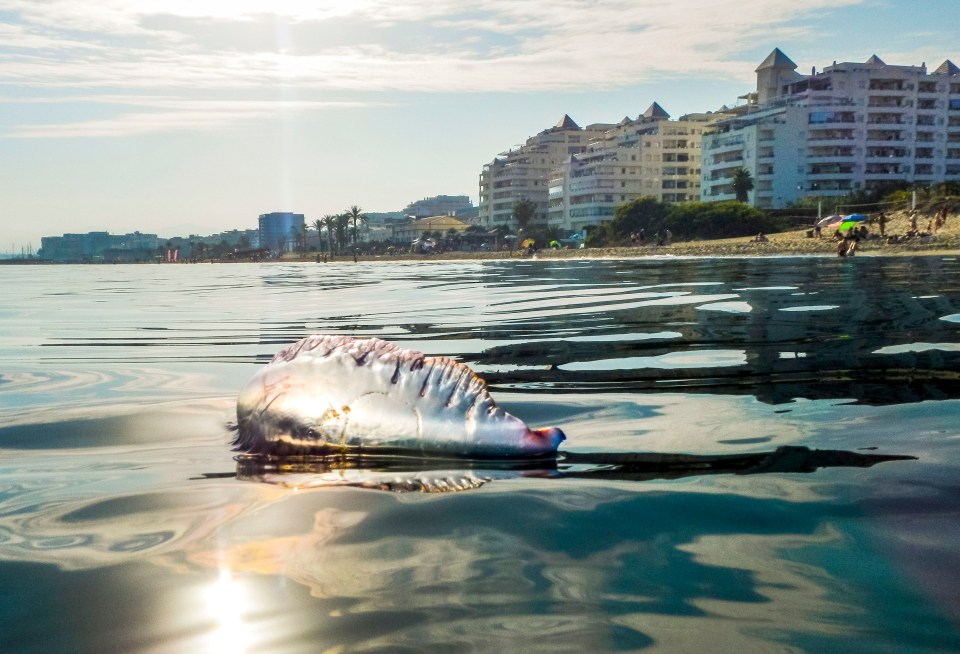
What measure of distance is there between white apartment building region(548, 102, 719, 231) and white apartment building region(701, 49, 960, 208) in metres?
20.1

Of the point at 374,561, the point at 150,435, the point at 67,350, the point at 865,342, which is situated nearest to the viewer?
the point at 374,561

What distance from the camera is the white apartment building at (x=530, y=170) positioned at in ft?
479

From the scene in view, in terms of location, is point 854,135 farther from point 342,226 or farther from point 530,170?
point 342,226

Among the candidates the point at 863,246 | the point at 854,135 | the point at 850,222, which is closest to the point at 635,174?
the point at 854,135

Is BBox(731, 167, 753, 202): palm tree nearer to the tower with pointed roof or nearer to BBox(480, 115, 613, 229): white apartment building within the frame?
the tower with pointed roof

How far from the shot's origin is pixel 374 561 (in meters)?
2.17

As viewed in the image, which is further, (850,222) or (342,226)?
(342,226)

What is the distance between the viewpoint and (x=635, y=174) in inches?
4636

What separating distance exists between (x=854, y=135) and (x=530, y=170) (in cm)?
6298

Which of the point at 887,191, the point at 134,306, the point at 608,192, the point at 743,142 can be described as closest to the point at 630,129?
the point at 608,192

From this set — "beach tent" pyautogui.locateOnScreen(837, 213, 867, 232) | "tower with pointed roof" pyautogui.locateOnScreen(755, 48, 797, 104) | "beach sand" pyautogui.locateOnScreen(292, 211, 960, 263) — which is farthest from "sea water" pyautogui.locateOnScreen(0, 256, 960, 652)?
"tower with pointed roof" pyautogui.locateOnScreen(755, 48, 797, 104)

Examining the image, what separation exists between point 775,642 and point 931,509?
3.55 ft

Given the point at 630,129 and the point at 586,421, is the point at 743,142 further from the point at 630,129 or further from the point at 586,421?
the point at 586,421

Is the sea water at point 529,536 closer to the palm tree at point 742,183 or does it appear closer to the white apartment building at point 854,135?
the palm tree at point 742,183
